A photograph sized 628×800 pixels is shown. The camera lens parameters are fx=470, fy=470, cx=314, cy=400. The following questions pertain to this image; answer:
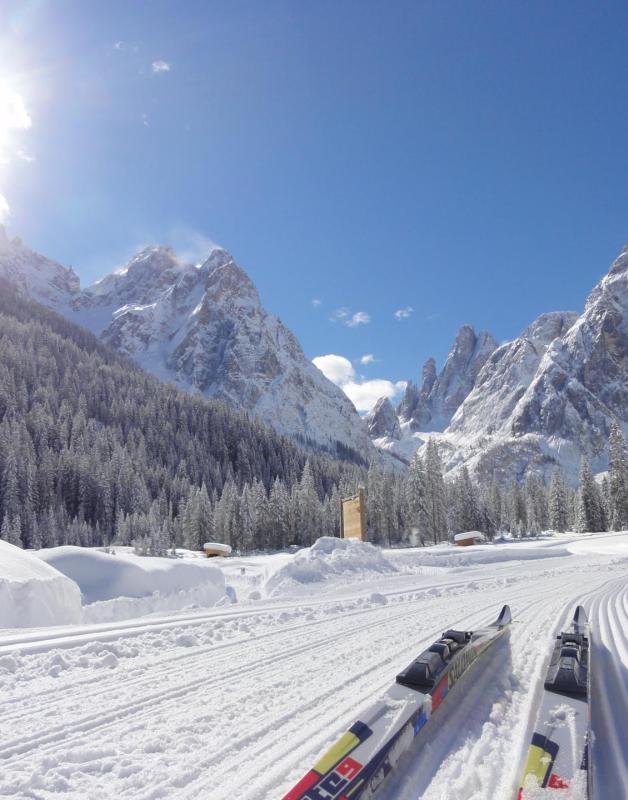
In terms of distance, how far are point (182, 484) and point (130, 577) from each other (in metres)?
72.0

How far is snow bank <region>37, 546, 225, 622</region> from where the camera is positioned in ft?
54.4

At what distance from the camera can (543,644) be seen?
7.77 meters

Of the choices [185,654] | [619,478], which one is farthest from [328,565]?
[619,478]

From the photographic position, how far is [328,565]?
20.2 metres

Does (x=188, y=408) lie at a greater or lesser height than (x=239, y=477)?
greater

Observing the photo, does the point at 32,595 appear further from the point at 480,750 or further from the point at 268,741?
the point at 480,750

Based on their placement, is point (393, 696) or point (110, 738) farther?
point (393, 696)

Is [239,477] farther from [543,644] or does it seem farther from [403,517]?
[543,644]

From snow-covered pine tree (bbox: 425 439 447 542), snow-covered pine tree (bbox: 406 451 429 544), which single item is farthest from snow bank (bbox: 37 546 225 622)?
snow-covered pine tree (bbox: 425 439 447 542)

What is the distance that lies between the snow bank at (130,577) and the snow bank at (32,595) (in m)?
2.03

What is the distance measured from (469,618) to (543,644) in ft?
7.52

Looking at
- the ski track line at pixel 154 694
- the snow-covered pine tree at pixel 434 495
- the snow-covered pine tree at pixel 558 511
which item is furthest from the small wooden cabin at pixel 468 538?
the ski track line at pixel 154 694

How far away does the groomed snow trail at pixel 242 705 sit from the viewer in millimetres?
3756

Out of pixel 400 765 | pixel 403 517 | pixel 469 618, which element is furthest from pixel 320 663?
pixel 403 517
